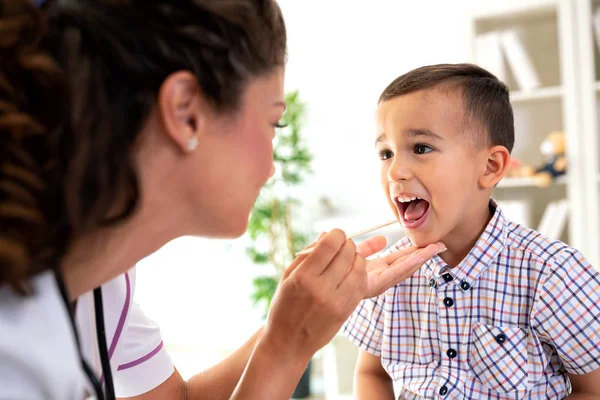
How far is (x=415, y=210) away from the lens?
46.3 inches

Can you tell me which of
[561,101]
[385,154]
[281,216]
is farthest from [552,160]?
[385,154]

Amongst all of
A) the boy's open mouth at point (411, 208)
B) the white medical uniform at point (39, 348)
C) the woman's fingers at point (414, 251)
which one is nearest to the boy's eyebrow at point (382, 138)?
the boy's open mouth at point (411, 208)

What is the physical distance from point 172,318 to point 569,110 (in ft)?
10.5

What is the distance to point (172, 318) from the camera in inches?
176

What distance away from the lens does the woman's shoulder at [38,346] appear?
0.59 metres

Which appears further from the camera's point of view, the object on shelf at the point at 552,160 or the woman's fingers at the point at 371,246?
the object on shelf at the point at 552,160

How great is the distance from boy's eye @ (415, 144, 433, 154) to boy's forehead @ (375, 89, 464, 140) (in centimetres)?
4

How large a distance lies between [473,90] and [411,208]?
276 mm

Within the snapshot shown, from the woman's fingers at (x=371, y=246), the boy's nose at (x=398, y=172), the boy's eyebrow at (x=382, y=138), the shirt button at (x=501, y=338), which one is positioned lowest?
the shirt button at (x=501, y=338)

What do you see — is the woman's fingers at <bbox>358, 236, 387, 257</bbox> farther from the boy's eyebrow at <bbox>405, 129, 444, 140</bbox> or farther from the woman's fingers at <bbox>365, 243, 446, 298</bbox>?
the boy's eyebrow at <bbox>405, 129, 444, 140</bbox>

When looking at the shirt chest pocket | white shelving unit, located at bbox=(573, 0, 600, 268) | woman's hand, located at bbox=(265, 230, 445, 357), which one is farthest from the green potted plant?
woman's hand, located at bbox=(265, 230, 445, 357)

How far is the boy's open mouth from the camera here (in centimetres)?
115

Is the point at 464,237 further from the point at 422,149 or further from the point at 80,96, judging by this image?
the point at 80,96

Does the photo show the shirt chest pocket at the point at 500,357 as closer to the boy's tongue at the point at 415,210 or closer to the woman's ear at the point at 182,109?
the boy's tongue at the point at 415,210
